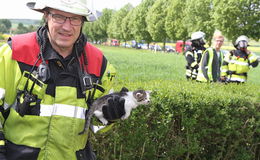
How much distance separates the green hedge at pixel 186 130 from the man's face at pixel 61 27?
65.5 inches

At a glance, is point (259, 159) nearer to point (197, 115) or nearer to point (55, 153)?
point (197, 115)

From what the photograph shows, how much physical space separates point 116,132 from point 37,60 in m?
1.87

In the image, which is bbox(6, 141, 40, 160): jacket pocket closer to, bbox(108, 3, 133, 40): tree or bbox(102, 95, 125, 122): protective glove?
bbox(102, 95, 125, 122): protective glove

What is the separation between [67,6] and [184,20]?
153 ft

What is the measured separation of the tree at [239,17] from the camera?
32.6 meters

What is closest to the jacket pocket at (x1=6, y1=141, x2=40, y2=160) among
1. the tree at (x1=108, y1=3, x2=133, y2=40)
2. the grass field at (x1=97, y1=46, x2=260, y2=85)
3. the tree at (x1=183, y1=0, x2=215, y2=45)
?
the grass field at (x1=97, y1=46, x2=260, y2=85)

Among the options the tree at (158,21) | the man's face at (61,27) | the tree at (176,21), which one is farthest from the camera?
the tree at (158,21)

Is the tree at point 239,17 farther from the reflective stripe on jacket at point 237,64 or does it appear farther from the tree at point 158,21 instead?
the reflective stripe on jacket at point 237,64

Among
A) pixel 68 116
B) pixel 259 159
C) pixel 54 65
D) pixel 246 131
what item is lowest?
pixel 259 159

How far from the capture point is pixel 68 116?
1941 mm

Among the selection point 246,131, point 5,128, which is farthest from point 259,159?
point 5,128

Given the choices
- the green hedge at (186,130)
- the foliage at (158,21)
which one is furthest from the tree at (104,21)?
the green hedge at (186,130)

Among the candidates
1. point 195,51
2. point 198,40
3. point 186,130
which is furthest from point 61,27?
point 195,51

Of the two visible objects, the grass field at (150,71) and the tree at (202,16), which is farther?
the tree at (202,16)
